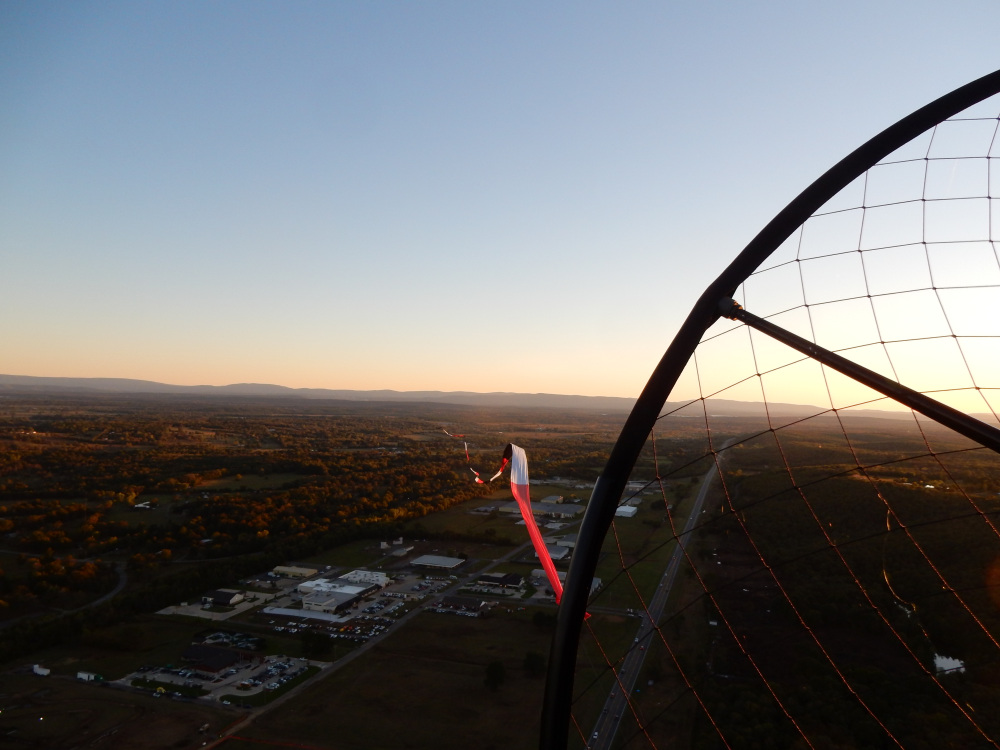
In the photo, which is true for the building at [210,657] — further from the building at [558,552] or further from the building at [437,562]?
the building at [558,552]

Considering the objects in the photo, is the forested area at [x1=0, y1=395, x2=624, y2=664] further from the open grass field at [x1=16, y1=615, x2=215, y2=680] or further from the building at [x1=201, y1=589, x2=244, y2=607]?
the building at [x1=201, y1=589, x2=244, y2=607]

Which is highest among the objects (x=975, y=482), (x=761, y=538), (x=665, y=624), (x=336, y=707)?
(x=975, y=482)

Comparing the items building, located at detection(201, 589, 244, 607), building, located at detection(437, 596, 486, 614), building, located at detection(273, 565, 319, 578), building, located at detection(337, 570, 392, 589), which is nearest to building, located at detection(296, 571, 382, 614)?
building, located at detection(337, 570, 392, 589)

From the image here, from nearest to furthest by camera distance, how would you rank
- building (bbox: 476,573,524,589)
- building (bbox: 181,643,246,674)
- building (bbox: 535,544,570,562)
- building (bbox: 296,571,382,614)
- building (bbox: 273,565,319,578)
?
building (bbox: 181,643,246,674)
building (bbox: 296,571,382,614)
building (bbox: 476,573,524,589)
building (bbox: 273,565,319,578)
building (bbox: 535,544,570,562)

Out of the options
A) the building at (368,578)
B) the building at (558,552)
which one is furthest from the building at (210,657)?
the building at (558,552)

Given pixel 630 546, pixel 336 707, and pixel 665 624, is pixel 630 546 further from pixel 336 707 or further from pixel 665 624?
pixel 336 707

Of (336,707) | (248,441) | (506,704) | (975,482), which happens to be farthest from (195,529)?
(248,441)
